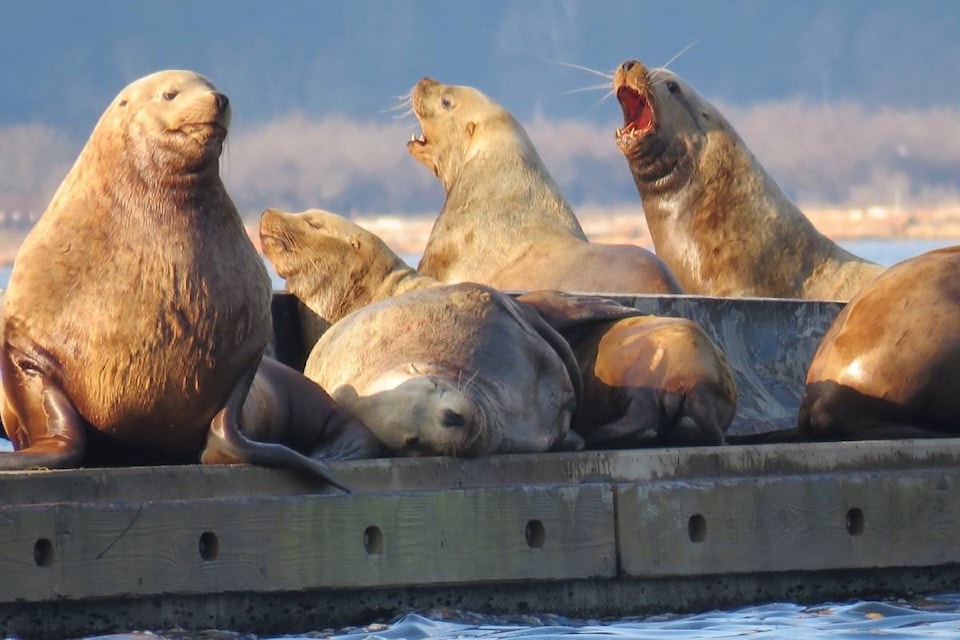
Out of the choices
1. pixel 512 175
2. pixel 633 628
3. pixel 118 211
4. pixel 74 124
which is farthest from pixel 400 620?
pixel 74 124

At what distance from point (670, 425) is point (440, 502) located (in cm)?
218

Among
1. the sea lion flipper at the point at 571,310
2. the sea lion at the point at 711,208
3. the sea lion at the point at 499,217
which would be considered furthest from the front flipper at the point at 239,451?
the sea lion at the point at 711,208

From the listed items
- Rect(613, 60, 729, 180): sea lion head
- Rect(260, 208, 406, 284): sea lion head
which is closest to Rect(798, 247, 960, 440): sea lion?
Rect(260, 208, 406, 284): sea lion head

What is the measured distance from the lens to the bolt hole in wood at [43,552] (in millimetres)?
7184

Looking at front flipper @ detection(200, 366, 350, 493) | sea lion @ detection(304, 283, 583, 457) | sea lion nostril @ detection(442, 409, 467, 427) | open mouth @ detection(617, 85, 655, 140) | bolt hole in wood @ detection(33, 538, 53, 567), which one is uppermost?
open mouth @ detection(617, 85, 655, 140)

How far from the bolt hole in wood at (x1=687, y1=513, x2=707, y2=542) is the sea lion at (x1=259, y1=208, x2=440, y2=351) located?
4.72 m

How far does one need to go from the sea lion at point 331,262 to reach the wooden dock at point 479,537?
15.4 ft

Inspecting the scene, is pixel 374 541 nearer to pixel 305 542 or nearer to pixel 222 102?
pixel 305 542

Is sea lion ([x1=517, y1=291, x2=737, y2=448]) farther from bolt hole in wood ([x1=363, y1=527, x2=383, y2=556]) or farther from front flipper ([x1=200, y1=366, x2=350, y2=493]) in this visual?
front flipper ([x1=200, y1=366, x2=350, y2=493])

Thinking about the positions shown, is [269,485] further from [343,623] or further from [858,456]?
[858,456]

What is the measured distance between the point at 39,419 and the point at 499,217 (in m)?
6.80

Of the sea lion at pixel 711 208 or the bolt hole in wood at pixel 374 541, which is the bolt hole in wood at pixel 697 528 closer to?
the bolt hole in wood at pixel 374 541

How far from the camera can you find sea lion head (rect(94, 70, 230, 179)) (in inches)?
309

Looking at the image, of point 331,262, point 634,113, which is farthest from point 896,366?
point 634,113
